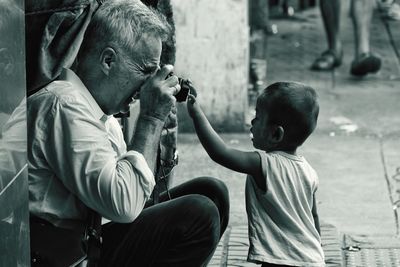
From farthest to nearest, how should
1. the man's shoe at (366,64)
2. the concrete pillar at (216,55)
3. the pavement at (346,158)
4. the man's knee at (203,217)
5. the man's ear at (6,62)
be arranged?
1. the man's shoe at (366,64)
2. the concrete pillar at (216,55)
3. the pavement at (346,158)
4. the man's knee at (203,217)
5. the man's ear at (6,62)

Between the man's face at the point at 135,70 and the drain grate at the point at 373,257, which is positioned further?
the drain grate at the point at 373,257

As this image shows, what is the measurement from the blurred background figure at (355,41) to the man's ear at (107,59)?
614 centimetres

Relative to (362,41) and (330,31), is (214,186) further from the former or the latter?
(330,31)

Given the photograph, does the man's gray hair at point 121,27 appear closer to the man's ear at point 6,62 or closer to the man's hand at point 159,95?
the man's hand at point 159,95

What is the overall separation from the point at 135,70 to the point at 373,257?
203cm

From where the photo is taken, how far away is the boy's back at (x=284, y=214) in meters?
3.90

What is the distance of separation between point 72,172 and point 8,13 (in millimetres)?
519

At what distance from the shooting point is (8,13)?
118 inches

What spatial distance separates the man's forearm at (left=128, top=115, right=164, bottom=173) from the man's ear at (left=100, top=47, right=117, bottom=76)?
0.62ft

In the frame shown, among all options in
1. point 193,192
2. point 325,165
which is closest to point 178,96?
point 193,192

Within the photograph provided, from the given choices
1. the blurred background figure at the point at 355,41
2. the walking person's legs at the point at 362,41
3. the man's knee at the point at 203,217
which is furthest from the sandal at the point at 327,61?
the man's knee at the point at 203,217

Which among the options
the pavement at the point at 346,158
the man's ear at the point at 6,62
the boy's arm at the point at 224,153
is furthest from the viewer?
the pavement at the point at 346,158

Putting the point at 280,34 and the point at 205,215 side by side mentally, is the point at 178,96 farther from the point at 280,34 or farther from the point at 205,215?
the point at 280,34

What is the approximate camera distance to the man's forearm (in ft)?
11.0
